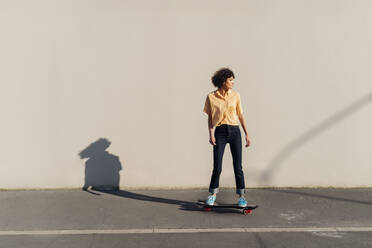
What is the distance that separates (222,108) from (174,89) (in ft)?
3.93

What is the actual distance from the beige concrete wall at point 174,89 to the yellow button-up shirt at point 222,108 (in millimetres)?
924

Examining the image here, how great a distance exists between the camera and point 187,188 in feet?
20.2

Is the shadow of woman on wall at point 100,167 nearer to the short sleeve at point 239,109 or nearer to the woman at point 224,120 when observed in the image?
the woman at point 224,120

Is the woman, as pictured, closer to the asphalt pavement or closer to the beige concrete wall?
the asphalt pavement

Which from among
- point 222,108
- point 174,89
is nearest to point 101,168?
point 174,89

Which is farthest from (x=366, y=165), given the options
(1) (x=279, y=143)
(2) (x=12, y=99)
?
(2) (x=12, y=99)

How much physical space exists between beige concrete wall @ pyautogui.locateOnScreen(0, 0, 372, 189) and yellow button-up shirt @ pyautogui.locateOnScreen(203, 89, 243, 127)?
0.92m

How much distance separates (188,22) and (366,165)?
11.0 feet

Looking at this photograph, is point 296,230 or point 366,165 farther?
point 366,165

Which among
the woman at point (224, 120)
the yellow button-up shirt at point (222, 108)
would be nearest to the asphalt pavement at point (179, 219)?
the woman at point (224, 120)

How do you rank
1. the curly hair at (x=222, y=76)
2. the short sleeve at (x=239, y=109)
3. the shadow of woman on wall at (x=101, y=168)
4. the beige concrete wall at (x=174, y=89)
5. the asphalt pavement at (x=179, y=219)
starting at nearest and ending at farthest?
the asphalt pavement at (x=179, y=219)
the curly hair at (x=222, y=76)
the short sleeve at (x=239, y=109)
the beige concrete wall at (x=174, y=89)
the shadow of woman on wall at (x=101, y=168)

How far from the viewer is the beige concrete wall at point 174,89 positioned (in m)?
5.94

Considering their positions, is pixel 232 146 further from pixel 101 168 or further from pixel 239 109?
pixel 101 168

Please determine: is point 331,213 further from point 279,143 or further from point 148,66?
point 148,66
